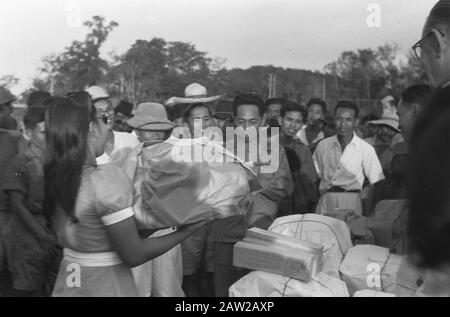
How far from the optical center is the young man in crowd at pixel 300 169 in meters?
3.45

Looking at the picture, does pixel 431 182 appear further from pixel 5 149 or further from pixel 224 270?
pixel 5 149

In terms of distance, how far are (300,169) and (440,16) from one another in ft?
6.43

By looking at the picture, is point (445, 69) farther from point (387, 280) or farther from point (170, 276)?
point (170, 276)

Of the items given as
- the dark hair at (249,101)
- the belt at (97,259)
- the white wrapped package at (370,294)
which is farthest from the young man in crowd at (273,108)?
the belt at (97,259)

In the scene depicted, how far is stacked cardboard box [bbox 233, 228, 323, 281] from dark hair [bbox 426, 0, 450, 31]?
926 millimetres

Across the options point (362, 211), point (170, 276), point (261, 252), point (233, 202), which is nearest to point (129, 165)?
point (233, 202)

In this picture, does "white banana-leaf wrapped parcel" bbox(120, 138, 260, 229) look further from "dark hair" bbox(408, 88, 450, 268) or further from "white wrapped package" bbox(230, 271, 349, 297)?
"dark hair" bbox(408, 88, 450, 268)

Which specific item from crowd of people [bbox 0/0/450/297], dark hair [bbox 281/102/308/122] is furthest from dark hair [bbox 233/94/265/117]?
dark hair [bbox 281/102/308/122]

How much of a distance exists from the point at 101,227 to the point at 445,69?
1216 mm

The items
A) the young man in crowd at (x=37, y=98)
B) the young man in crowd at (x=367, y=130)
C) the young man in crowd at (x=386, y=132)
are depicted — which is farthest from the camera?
the young man in crowd at (x=367, y=130)

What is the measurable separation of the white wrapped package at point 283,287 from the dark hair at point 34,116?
1867mm

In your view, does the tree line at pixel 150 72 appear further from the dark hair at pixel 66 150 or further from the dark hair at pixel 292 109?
the dark hair at pixel 66 150

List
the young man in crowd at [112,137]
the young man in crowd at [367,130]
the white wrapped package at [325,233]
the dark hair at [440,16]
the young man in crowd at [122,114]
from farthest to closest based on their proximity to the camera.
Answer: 1. the young man in crowd at [367,130]
2. the young man in crowd at [122,114]
3. the young man in crowd at [112,137]
4. the white wrapped package at [325,233]
5. the dark hair at [440,16]

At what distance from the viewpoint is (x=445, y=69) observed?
5.47ft
